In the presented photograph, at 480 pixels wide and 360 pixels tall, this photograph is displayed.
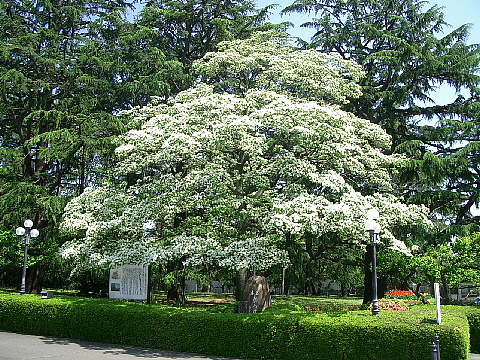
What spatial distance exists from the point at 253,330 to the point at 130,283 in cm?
551

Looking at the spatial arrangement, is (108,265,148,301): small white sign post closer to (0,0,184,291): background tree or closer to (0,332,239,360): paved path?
(0,332,239,360): paved path

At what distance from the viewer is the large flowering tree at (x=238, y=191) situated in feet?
40.3

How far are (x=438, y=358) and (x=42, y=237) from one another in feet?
64.4

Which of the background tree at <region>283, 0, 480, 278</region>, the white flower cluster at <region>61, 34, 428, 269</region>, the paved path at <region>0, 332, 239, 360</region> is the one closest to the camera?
the paved path at <region>0, 332, 239, 360</region>

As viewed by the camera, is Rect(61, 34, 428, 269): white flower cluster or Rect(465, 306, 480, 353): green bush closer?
Rect(465, 306, 480, 353): green bush

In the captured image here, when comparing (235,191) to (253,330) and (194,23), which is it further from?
(194,23)

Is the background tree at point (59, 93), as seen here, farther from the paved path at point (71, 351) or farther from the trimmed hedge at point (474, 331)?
the trimmed hedge at point (474, 331)

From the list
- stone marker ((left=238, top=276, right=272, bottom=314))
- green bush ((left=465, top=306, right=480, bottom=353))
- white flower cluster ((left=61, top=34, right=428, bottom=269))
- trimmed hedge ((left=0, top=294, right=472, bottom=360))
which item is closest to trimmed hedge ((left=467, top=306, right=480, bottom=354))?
green bush ((left=465, top=306, right=480, bottom=353))

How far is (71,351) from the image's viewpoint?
1104cm

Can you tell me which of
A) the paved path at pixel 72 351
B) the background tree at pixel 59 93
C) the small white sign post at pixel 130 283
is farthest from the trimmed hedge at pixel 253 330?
the background tree at pixel 59 93

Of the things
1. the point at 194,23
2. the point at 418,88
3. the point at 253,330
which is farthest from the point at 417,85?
the point at 253,330

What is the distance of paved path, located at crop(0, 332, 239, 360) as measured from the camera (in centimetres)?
1034

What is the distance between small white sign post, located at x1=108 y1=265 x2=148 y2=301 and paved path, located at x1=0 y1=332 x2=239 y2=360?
2293mm

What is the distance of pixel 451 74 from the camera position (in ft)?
67.8
